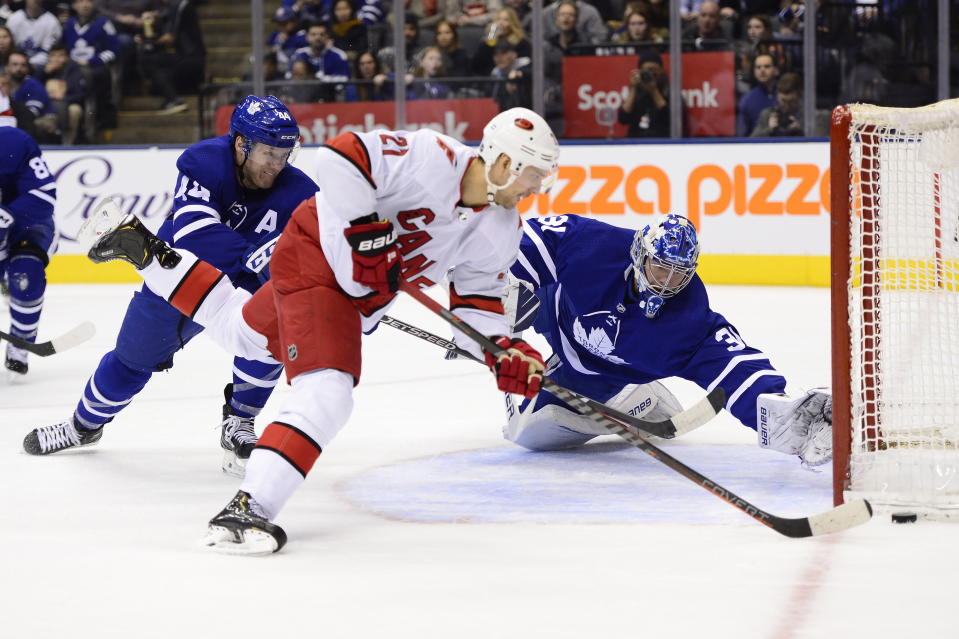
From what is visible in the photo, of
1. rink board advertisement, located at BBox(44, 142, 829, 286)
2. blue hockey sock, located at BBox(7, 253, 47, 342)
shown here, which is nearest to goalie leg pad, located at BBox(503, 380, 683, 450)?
blue hockey sock, located at BBox(7, 253, 47, 342)

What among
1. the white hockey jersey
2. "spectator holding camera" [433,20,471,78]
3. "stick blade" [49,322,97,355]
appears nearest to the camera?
the white hockey jersey

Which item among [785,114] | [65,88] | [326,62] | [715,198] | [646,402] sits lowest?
[646,402]

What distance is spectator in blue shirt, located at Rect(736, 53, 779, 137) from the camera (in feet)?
25.1

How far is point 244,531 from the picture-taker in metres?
2.66

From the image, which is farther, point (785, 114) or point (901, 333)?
point (785, 114)

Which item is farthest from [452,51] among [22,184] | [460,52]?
[22,184]

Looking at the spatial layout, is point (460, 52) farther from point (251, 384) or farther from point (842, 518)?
point (842, 518)

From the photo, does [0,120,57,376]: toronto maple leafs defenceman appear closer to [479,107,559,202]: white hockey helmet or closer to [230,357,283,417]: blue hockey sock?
[230,357,283,417]: blue hockey sock

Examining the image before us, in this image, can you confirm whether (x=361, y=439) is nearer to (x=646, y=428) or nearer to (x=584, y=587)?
(x=646, y=428)

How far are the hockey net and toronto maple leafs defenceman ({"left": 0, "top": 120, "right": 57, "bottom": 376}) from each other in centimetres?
333

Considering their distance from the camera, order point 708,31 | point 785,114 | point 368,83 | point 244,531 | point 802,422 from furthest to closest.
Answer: point 368,83 < point 708,31 < point 785,114 < point 802,422 < point 244,531

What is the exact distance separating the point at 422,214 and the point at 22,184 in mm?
2891

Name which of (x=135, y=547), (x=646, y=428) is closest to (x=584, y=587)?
(x=135, y=547)

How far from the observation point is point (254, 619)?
2.30 metres
